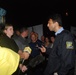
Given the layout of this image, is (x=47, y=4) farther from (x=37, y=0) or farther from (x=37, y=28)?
(x=37, y=28)

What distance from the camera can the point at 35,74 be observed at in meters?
7.71

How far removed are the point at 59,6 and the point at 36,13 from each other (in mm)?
1362

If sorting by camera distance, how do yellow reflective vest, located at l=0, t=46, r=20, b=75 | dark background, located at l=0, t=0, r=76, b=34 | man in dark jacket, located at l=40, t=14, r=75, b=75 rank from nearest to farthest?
yellow reflective vest, located at l=0, t=46, r=20, b=75, man in dark jacket, located at l=40, t=14, r=75, b=75, dark background, located at l=0, t=0, r=76, b=34

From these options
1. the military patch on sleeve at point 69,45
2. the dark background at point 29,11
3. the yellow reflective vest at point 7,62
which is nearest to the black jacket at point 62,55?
the military patch on sleeve at point 69,45

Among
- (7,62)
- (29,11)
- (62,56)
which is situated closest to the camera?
(7,62)

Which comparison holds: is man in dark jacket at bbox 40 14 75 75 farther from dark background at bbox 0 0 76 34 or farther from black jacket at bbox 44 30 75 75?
dark background at bbox 0 0 76 34

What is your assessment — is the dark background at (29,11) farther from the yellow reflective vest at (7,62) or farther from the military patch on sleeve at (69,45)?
the yellow reflective vest at (7,62)

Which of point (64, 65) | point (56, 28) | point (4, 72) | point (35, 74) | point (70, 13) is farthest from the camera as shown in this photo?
point (70, 13)

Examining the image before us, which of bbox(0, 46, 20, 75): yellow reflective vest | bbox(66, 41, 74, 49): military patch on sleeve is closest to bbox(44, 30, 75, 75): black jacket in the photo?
bbox(66, 41, 74, 49): military patch on sleeve

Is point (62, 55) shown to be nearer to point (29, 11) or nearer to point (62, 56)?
point (62, 56)

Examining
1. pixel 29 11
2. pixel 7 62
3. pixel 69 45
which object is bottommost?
pixel 29 11

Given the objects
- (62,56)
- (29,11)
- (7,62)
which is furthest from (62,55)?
(29,11)

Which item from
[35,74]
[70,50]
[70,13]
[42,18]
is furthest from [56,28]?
[70,13]

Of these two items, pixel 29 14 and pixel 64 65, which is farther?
pixel 29 14
